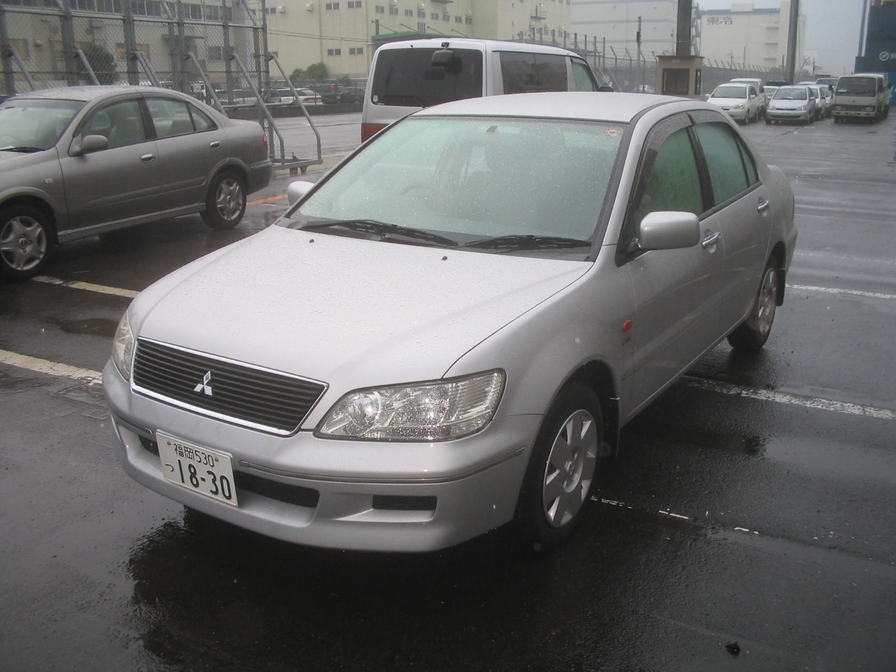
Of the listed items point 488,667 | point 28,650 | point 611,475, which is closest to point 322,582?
point 488,667

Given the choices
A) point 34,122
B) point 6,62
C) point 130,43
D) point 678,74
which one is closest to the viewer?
point 34,122

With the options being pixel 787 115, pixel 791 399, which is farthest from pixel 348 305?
pixel 787 115

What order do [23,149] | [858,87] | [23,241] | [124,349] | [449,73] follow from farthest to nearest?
[858,87] < [449,73] < [23,149] < [23,241] < [124,349]

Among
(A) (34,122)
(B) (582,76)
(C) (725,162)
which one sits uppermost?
(B) (582,76)

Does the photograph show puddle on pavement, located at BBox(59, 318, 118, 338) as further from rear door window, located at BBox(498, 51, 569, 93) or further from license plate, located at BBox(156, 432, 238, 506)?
rear door window, located at BBox(498, 51, 569, 93)

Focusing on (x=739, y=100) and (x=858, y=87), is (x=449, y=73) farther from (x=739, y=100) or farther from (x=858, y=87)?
(x=858, y=87)

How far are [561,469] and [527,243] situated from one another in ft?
3.21

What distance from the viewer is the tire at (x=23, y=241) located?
7598 mm

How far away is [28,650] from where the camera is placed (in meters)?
2.79

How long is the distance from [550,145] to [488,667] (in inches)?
93.4

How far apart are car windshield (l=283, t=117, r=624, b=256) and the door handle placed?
2.49 feet

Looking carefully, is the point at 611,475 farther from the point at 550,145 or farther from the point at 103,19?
the point at 103,19

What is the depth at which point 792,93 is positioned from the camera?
35500 millimetres

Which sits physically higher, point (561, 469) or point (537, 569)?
point (561, 469)
